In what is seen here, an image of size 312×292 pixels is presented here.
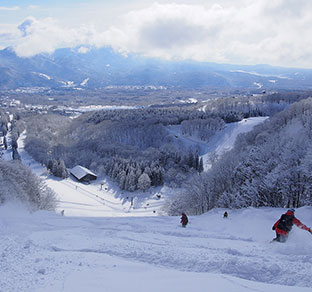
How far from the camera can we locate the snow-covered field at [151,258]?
7.81m

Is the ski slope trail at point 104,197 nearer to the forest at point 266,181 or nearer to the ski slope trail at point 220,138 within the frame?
the forest at point 266,181

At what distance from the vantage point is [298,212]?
54.4 feet

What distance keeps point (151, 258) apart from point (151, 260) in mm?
135

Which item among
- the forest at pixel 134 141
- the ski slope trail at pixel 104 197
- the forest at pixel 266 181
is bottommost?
the ski slope trail at pixel 104 197

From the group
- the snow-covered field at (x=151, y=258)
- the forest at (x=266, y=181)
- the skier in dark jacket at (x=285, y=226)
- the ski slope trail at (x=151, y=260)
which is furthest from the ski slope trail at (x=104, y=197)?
the skier in dark jacket at (x=285, y=226)

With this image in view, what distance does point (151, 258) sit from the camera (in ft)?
33.6

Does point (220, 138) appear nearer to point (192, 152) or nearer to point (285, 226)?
point (192, 152)

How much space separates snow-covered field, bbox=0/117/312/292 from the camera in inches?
307

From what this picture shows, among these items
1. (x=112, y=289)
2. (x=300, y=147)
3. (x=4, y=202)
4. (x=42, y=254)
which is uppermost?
(x=300, y=147)

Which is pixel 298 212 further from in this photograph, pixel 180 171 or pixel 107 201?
pixel 180 171

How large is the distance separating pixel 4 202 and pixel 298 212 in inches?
880

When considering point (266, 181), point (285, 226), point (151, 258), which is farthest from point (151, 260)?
point (266, 181)

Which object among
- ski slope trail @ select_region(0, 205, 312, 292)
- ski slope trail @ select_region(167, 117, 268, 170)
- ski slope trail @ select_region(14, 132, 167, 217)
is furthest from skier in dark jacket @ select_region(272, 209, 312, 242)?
ski slope trail @ select_region(167, 117, 268, 170)

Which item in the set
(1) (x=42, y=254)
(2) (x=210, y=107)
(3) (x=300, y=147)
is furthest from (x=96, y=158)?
(2) (x=210, y=107)
